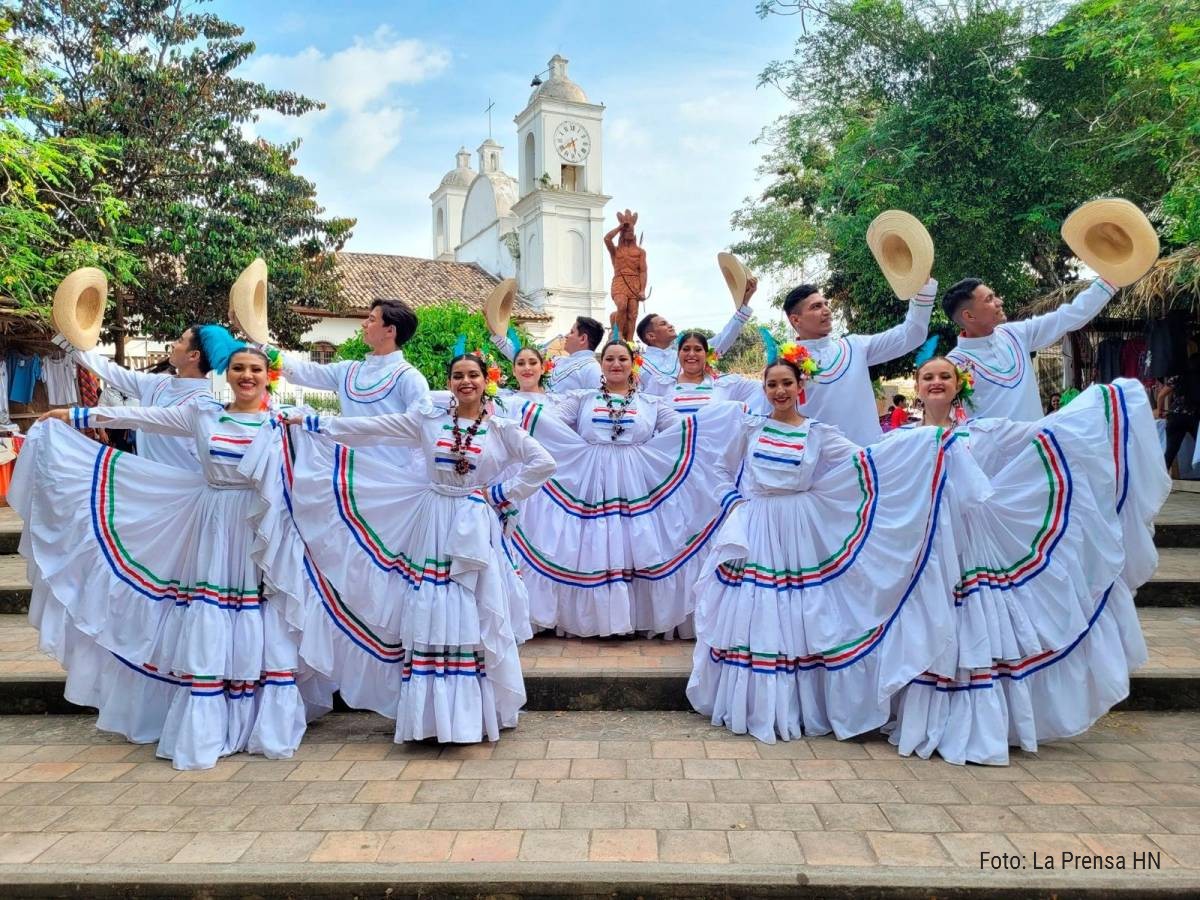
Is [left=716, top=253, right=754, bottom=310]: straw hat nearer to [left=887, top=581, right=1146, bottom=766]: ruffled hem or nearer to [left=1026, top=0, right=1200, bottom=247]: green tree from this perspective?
[left=887, top=581, right=1146, bottom=766]: ruffled hem

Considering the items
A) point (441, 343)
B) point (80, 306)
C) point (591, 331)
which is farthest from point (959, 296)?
point (441, 343)

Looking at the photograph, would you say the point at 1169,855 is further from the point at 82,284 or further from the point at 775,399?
the point at 82,284

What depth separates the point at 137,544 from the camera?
4199 millimetres

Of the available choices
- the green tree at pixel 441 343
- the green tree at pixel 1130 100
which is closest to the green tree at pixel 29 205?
the green tree at pixel 441 343

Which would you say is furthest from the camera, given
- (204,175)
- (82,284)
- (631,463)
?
(204,175)

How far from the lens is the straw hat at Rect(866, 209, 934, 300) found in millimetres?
4707

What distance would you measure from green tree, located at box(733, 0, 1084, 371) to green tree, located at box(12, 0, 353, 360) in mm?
10007

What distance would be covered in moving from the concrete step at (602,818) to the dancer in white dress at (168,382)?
6.43 ft

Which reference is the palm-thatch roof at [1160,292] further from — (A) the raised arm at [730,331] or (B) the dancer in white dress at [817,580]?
(B) the dancer in white dress at [817,580]

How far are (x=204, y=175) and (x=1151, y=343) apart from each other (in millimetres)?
15979

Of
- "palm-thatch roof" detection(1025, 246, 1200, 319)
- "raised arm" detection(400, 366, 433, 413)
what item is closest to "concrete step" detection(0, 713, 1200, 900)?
"raised arm" detection(400, 366, 433, 413)

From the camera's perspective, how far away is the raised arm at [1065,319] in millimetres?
4723

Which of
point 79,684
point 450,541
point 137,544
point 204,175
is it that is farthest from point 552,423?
point 204,175

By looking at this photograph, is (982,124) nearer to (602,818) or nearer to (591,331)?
(591,331)
